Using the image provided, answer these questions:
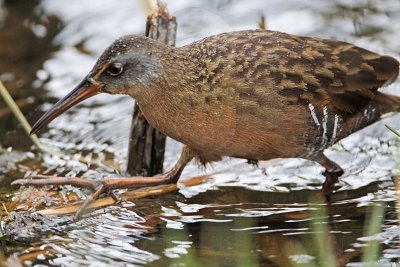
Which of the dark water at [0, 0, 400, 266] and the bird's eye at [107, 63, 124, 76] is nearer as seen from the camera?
the dark water at [0, 0, 400, 266]

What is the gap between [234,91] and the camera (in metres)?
4.59

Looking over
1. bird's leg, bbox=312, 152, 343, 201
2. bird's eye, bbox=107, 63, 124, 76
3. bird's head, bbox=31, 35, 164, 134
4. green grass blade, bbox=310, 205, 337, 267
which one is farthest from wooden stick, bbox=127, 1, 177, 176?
green grass blade, bbox=310, 205, 337, 267

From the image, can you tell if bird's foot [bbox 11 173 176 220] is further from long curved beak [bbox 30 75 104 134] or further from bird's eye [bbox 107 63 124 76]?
bird's eye [bbox 107 63 124 76]

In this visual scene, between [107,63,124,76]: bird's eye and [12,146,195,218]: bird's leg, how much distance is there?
2.02ft

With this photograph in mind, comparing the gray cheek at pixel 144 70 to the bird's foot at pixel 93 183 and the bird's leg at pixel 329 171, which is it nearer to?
the bird's foot at pixel 93 183

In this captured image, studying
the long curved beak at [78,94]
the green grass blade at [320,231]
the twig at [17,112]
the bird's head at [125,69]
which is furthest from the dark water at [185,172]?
the bird's head at [125,69]

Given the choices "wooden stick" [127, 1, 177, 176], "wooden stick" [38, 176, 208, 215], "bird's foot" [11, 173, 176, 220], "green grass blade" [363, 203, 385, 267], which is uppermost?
"wooden stick" [127, 1, 177, 176]

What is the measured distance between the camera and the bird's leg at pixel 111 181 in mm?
4809

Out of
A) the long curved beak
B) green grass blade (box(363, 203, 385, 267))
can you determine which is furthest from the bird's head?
green grass blade (box(363, 203, 385, 267))

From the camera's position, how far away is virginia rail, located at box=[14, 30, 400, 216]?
180 inches

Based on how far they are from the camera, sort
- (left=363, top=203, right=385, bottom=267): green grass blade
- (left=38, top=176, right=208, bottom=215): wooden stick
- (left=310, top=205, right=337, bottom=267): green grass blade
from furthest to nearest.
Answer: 1. (left=38, top=176, right=208, bottom=215): wooden stick
2. (left=310, top=205, right=337, bottom=267): green grass blade
3. (left=363, top=203, right=385, bottom=267): green grass blade

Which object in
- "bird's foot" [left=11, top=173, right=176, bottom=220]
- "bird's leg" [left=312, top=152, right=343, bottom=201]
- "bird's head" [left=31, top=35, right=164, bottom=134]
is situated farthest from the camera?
"bird's leg" [left=312, top=152, right=343, bottom=201]

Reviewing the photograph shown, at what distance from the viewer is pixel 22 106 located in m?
6.46

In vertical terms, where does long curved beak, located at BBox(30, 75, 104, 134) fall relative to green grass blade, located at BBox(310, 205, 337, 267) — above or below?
above
